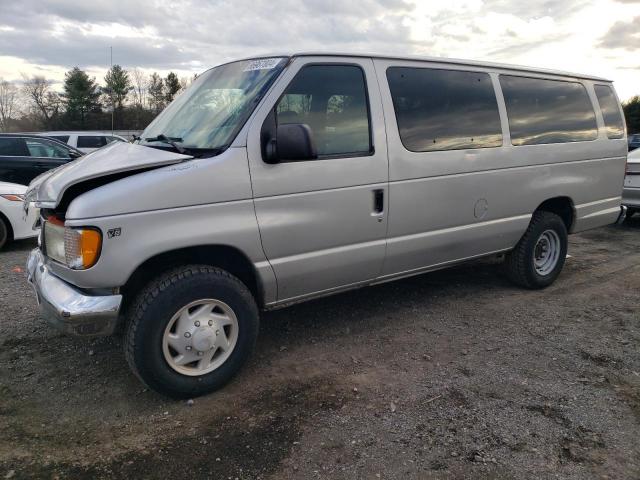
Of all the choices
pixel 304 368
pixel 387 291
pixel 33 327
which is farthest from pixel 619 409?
pixel 33 327

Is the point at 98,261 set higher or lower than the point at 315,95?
lower

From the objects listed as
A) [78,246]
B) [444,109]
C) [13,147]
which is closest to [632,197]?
[444,109]

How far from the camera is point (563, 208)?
17.3 feet

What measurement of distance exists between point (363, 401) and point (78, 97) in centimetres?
5347

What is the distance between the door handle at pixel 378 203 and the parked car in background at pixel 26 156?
7545 mm

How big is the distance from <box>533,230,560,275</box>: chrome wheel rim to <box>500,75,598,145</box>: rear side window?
39.2 inches

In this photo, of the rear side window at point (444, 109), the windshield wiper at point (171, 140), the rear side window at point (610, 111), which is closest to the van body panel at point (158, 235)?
the windshield wiper at point (171, 140)

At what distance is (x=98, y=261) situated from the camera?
9.02 ft

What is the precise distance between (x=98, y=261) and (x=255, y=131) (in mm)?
1208

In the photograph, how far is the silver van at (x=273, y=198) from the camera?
2850mm

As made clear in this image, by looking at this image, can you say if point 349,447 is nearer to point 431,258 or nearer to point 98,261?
point 98,261

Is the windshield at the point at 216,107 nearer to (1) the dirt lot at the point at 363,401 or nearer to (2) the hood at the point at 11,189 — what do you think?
(1) the dirt lot at the point at 363,401

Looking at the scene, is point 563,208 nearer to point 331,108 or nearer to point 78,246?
point 331,108

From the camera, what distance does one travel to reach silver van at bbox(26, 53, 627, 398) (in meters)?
2.85
